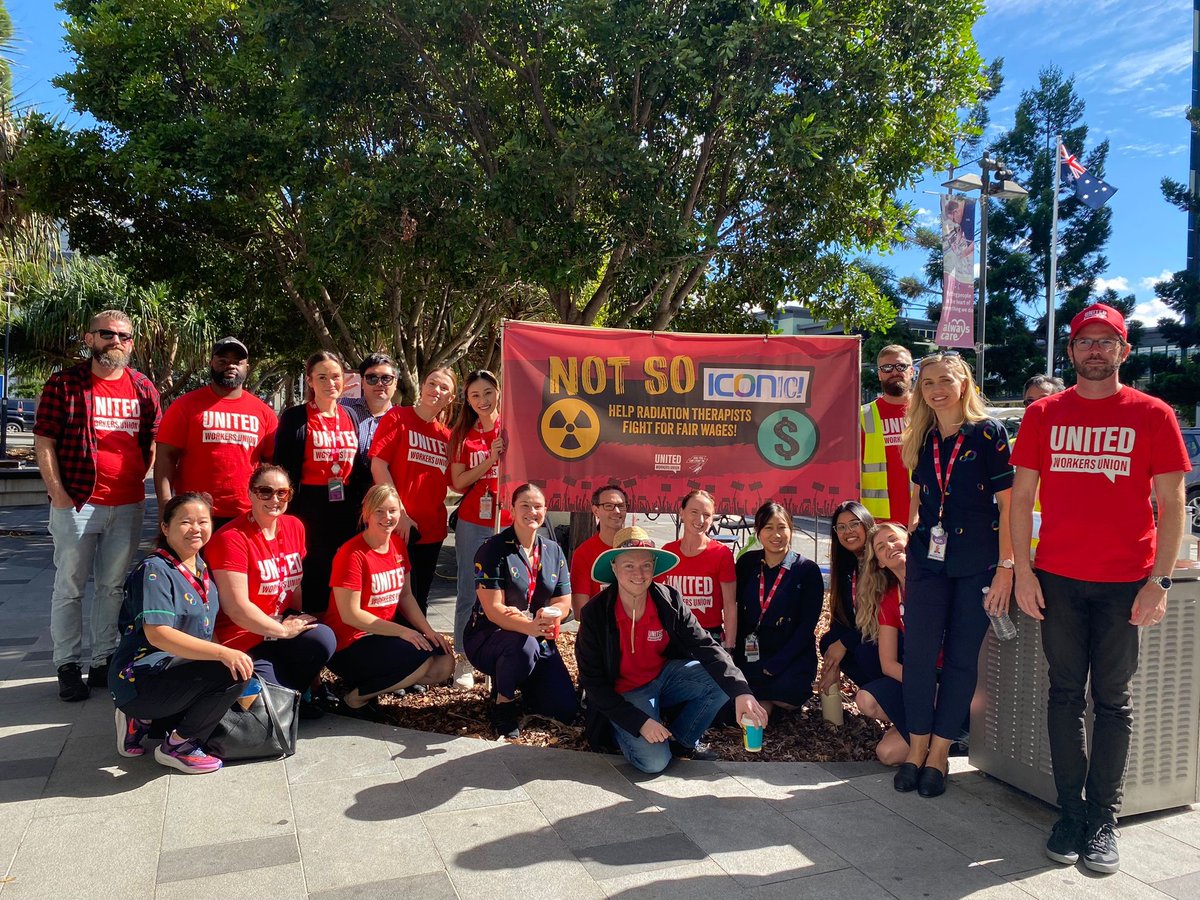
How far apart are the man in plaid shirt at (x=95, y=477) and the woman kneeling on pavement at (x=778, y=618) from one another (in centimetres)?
343

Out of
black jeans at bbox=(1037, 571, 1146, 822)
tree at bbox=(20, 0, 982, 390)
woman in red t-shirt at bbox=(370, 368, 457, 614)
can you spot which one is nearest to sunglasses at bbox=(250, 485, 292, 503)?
woman in red t-shirt at bbox=(370, 368, 457, 614)

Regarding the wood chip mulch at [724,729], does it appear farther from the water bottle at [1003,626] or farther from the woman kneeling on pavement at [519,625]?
the water bottle at [1003,626]

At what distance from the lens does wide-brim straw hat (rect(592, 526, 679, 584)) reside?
160 inches

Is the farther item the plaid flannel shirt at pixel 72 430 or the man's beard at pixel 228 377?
the man's beard at pixel 228 377

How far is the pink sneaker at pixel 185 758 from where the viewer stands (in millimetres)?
3822

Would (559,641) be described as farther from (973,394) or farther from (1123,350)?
(1123,350)

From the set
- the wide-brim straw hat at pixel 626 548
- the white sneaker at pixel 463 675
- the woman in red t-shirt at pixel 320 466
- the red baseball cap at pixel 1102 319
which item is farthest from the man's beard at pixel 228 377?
the red baseball cap at pixel 1102 319

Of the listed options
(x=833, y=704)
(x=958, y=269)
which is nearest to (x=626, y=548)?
(x=833, y=704)

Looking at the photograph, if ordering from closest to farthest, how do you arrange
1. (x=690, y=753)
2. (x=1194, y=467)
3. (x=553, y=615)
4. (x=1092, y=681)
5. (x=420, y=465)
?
(x=1092, y=681) → (x=690, y=753) → (x=553, y=615) → (x=420, y=465) → (x=1194, y=467)

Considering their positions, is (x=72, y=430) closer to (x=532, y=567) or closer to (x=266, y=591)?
(x=266, y=591)

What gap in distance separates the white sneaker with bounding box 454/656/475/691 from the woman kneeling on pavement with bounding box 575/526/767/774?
1.09 m

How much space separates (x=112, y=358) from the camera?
185 inches

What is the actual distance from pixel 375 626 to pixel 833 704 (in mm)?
2426

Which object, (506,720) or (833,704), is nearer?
(506,720)
